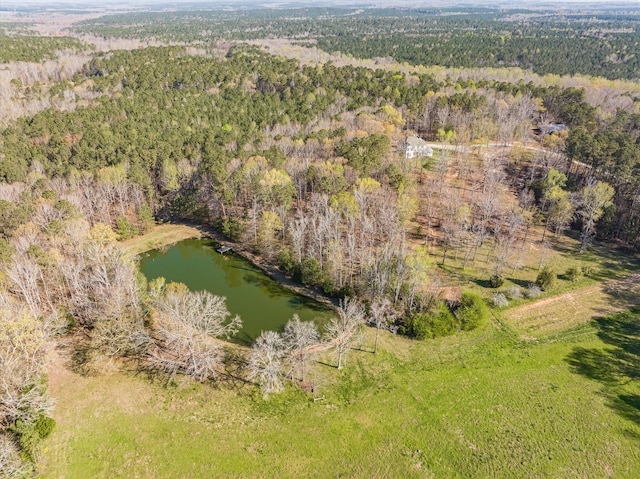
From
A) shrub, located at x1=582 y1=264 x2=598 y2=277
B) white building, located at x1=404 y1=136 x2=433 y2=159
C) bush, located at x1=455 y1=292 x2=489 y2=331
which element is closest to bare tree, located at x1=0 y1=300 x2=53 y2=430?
bush, located at x1=455 y1=292 x2=489 y2=331

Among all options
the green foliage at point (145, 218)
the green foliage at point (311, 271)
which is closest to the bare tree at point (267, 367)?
the green foliage at point (311, 271)

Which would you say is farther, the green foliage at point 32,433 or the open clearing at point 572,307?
the open clearing at point 572,307

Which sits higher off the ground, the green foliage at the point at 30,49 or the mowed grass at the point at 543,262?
the green foliage at the point at 30,49

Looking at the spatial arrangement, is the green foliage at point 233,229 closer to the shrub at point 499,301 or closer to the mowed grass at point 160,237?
A: the mowed grass at point 160,237

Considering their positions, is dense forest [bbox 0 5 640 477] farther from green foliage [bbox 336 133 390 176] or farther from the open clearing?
the open clearing

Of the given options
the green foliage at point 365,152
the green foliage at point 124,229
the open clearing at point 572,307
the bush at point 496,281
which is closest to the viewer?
the open clearing at point 572,307

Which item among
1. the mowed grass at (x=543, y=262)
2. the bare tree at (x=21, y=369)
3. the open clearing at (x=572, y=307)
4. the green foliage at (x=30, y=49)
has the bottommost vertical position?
the open clearing at (x=572, y=307)

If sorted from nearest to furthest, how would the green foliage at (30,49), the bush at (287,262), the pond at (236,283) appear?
the pond at (236,283)
the bush at (287,262)
the green foliage at (30,49)
